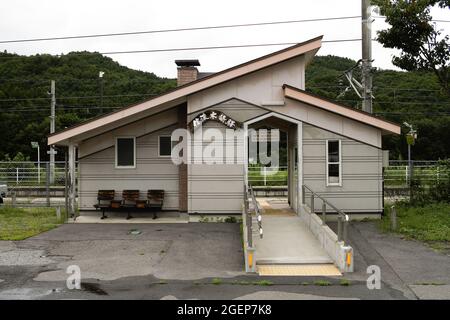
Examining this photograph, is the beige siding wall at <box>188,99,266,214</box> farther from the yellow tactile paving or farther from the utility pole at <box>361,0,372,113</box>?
the yellow tactile paving

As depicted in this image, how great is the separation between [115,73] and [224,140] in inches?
1377

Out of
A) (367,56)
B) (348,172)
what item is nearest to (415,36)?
(367,56)

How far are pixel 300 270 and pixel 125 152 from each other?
9132 millimetres

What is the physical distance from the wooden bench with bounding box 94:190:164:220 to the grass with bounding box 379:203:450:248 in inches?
291

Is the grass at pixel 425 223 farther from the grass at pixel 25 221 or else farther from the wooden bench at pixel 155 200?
the grass at pixel 25 221

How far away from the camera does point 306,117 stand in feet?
52.1

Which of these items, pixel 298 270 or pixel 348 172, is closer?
pixel 298 270

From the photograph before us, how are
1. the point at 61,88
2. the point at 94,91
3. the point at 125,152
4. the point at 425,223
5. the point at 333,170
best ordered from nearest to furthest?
the point at 425,223 < the point at 333,170 < the point at 125,152 < the point at 94,91 < the point at 61,88

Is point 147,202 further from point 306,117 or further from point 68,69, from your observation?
point 68,69

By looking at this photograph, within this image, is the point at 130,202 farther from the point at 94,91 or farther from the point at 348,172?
the point at 94,91

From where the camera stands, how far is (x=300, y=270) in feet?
32.9

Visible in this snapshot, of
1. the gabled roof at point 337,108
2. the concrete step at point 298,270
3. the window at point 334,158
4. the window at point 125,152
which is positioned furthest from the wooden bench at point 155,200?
the concrete step at point 298,270

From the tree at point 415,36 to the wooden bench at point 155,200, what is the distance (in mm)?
10023

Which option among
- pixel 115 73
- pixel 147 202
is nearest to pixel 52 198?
pixel 147 202
